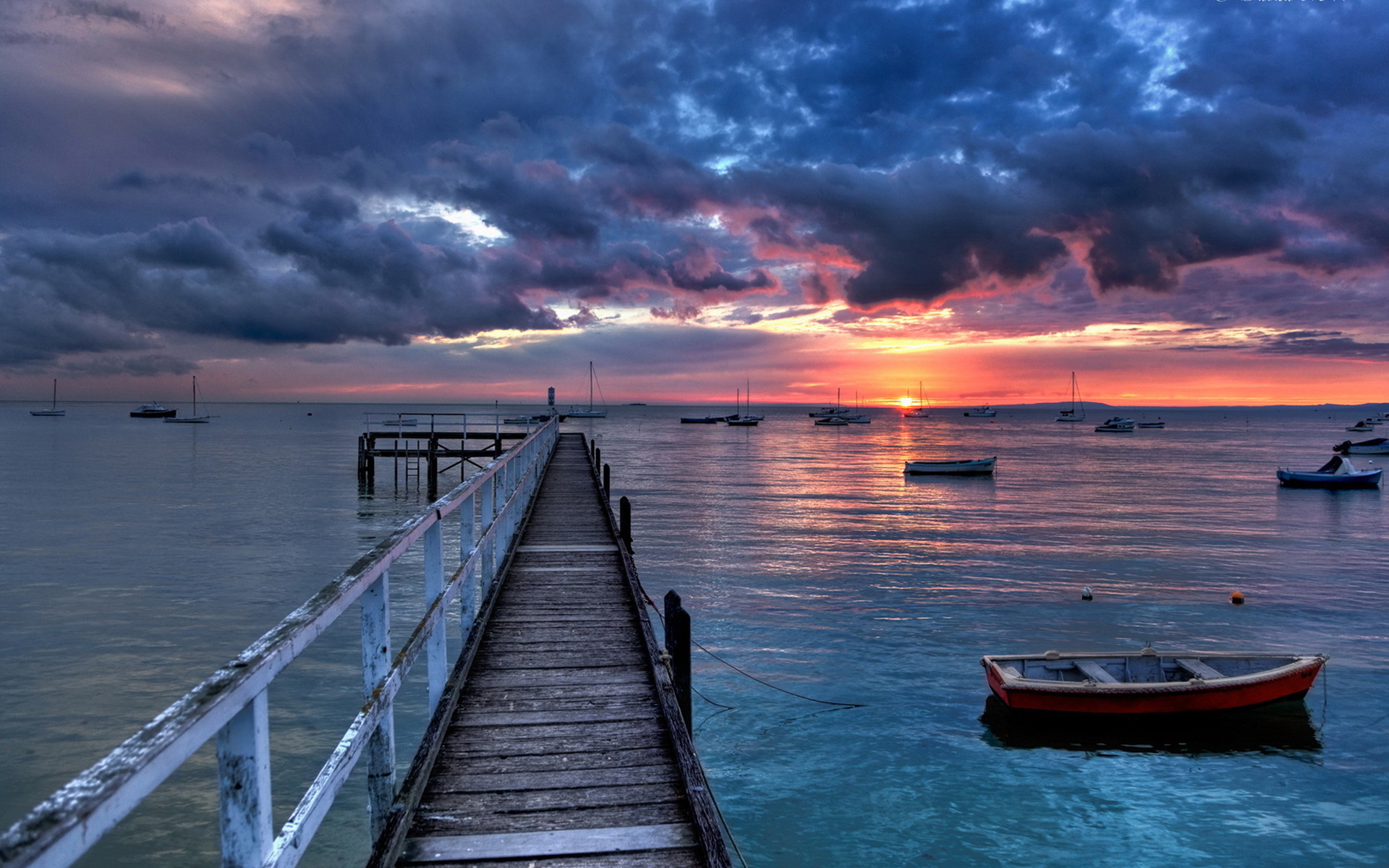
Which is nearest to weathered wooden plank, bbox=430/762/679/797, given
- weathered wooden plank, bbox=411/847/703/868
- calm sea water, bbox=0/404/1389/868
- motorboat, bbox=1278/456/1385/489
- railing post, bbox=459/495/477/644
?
weathered wooden plank, bbox=411/847/703/868

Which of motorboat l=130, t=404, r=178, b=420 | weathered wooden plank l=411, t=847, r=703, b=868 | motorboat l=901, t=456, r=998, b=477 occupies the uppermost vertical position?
motorboat l=130, t=404, r=178, b=420

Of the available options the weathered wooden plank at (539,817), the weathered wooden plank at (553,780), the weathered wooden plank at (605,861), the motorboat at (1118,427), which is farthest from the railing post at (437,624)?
the motorboat at (1118,427)

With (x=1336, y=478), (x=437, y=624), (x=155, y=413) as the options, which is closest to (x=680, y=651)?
(x=437, y=624)

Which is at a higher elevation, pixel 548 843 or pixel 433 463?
pixel 548 843

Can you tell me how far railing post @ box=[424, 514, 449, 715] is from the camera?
5.08 metres

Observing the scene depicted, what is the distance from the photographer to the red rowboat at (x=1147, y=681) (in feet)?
35.3

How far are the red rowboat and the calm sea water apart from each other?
17.8 inches

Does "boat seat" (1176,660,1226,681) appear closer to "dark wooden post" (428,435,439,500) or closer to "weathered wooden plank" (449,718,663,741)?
"weathered wooden plank" (449,718,663,741)

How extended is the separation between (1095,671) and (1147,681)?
918 millimetres

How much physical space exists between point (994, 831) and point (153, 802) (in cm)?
935

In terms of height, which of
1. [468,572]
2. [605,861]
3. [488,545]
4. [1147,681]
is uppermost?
[468,572]

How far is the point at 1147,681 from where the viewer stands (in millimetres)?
11586

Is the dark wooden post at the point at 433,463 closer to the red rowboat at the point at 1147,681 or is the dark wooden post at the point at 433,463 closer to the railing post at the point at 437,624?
the red rowboat at the point at 1147,681

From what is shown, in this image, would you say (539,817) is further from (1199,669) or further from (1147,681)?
(1199,669)
